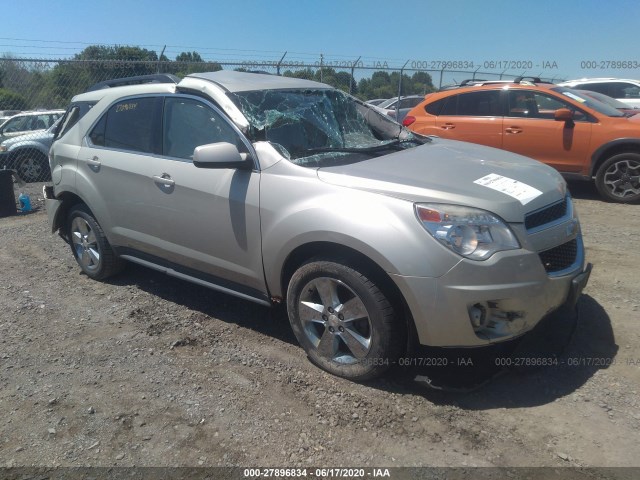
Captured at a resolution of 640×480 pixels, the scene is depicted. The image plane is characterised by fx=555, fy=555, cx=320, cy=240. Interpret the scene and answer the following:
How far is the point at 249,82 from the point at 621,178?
5687mm

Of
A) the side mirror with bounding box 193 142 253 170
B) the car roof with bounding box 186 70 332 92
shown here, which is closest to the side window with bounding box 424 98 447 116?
the car roof with bounding box 186 70 332 92

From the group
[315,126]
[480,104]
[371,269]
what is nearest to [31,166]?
[480,104]

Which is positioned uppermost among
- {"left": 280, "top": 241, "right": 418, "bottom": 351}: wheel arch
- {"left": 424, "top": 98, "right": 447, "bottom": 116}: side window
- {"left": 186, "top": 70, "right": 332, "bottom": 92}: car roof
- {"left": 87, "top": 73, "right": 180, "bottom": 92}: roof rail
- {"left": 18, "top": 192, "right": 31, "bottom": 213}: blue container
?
{"left": 87, "top": 73, "right": 180, "bottom": 92}: roof rail

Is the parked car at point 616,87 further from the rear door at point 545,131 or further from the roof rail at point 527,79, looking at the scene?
the rear door at point 545,131

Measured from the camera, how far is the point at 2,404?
3346 millimetres

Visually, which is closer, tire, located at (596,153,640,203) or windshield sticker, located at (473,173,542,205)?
windshield sticker, located at (473,173,542,205)

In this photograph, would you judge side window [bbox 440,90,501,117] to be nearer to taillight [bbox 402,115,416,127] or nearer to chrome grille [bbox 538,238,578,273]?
taillight [bbox 402,115,416,127]

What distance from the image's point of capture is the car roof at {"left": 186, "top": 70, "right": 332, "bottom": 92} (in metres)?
4.02

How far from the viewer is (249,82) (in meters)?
4.18

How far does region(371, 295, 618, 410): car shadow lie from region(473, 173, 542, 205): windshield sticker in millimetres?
775

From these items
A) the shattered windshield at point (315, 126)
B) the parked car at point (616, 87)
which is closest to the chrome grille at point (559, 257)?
the shattered windshield at point (315, 126)

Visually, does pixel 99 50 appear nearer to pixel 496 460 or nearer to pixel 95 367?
pixel 95 367

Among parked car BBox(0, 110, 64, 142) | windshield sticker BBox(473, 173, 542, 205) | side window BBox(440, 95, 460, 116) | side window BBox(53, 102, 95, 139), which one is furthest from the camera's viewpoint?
parked car BBox(0, 110, 64, 142)

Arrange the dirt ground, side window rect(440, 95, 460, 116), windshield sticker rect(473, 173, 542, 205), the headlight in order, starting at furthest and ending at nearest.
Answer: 1. side window rect(440, 95, 460, 116)
2. windshield sticker rect(473, 173, 542, 205)
3. the headlight
4. the dirt ground
